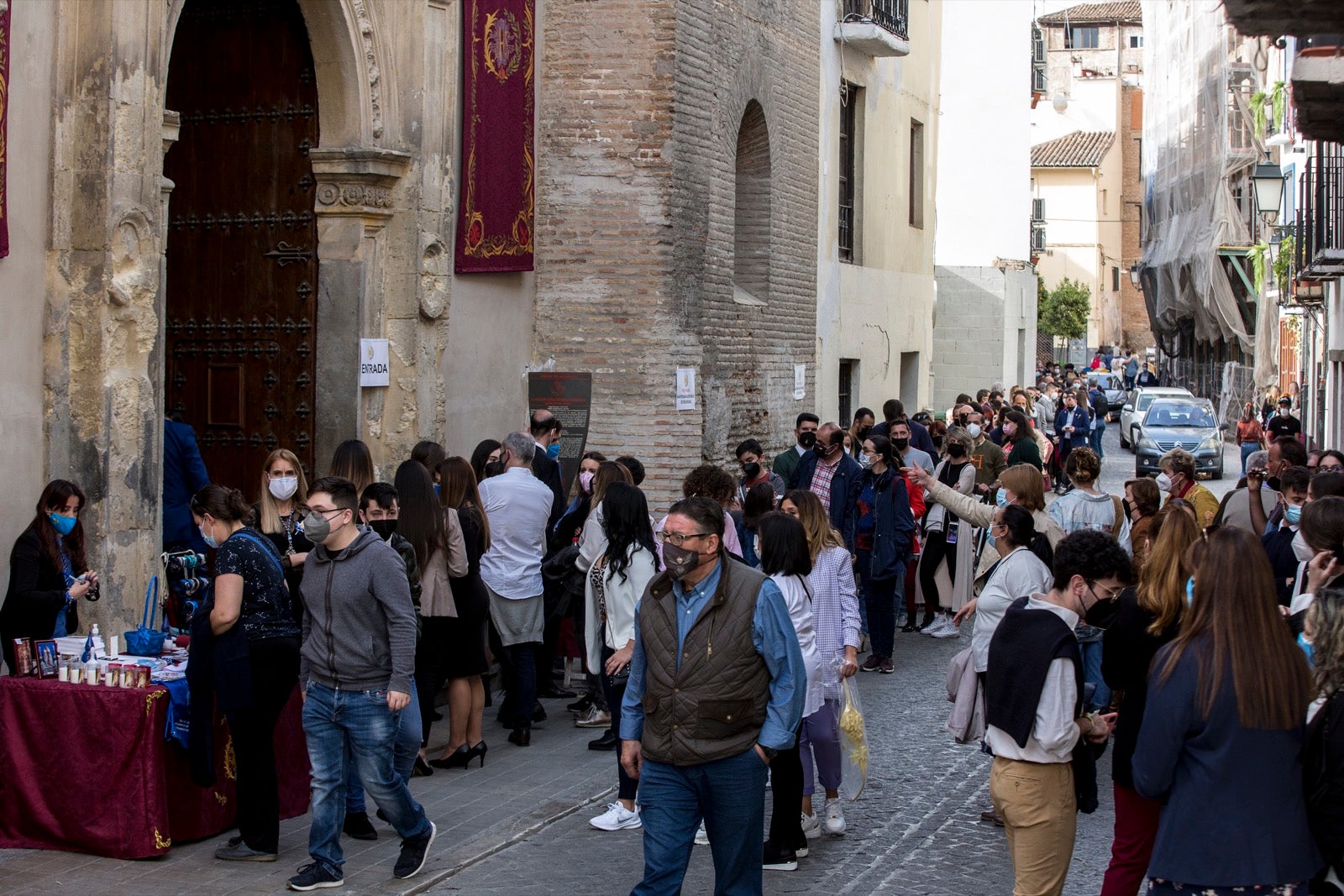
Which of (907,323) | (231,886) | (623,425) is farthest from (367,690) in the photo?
(907,323)

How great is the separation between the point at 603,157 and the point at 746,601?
9529mm

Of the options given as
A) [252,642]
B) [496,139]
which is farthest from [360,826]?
[496,139]

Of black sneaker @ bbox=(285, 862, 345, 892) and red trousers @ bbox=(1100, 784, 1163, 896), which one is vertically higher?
red trousers @ bbox=(1100, 784, 1163, 896)

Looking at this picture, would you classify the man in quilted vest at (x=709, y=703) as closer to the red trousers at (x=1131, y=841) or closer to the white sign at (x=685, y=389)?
the red trousers at (x=1131, y=841)

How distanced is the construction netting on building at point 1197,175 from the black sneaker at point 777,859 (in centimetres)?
3271

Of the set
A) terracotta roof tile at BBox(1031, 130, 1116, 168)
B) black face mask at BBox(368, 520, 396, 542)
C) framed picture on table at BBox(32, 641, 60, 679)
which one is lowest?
framed picture on table at BBox(32, 641, 60, 679)

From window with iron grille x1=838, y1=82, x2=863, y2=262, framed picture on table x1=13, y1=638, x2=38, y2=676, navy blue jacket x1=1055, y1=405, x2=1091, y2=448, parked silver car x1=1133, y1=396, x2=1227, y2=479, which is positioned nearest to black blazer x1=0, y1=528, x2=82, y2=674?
framed picture on table x1=13, y1=638, x2=38, y2=676

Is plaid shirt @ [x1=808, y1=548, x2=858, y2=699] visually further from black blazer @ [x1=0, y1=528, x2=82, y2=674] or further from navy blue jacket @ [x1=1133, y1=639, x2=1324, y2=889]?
black blazer @ [x1=0, y1=528, x2=82, y2=674]

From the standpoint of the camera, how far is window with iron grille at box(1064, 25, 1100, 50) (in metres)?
84.3

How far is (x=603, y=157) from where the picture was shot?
47.8 feet

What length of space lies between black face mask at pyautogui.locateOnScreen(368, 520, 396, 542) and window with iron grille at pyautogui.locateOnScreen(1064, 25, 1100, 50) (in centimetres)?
8178

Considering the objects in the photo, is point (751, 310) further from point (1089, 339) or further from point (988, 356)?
point (1089, 339)

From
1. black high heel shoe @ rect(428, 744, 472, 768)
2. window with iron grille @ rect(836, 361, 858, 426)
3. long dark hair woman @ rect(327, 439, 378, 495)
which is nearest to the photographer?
Result: long dark hair woman @ rect(327, 439, 378, 495)

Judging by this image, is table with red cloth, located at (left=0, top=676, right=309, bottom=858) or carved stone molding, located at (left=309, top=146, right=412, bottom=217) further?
carved stone molding, located at (left=309, top=146, right=412, bottom=217)
